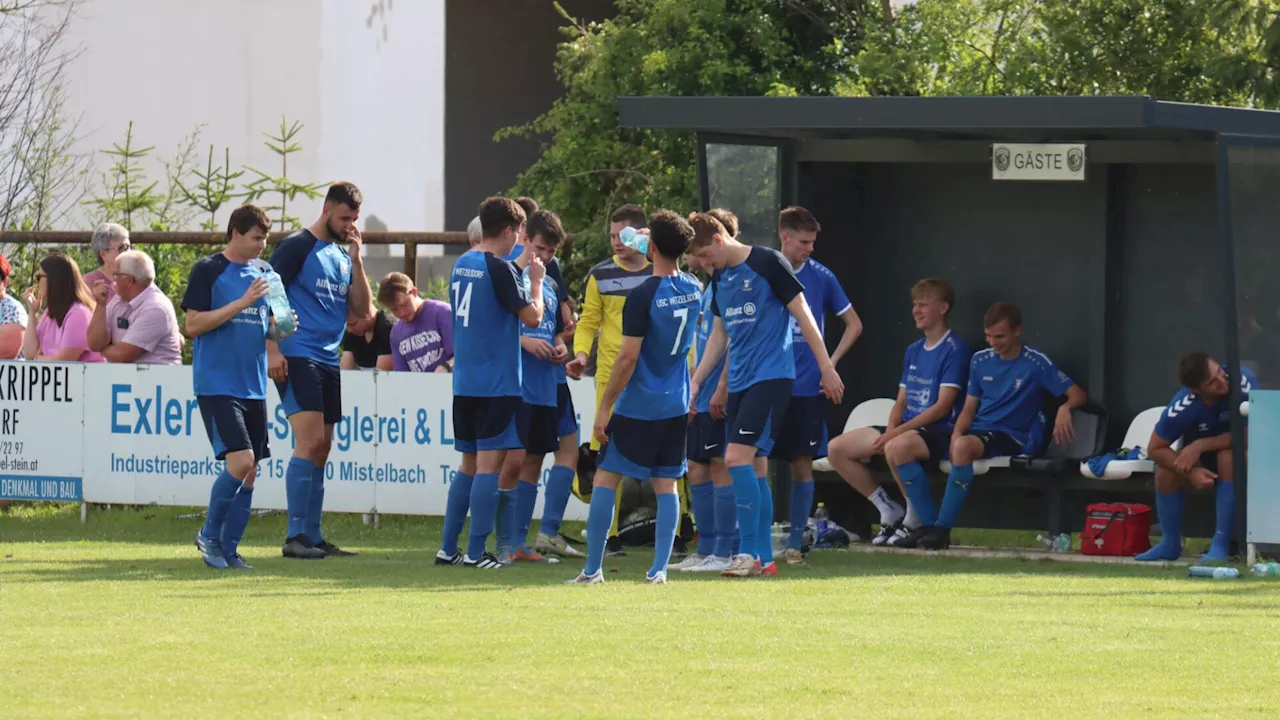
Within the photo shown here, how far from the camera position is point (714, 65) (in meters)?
19.3

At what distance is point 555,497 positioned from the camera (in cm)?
1184

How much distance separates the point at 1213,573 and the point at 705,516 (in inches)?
106

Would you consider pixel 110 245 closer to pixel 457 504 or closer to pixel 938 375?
pixel 457 504

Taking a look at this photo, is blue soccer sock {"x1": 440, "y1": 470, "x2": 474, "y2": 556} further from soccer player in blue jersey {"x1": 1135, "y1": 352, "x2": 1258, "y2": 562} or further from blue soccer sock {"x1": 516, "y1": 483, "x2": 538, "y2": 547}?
soccer player in blue jersey {"x1": 1135, "y1": 352, "x2": 1258, "y2": 562}

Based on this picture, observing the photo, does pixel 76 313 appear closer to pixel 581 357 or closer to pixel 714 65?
pixel 581 357

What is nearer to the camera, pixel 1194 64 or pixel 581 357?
pixel 581 357

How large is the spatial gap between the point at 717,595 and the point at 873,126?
392 centimetres

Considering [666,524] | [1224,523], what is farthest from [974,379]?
[666,524]

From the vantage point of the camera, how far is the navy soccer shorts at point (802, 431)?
38.1 feet

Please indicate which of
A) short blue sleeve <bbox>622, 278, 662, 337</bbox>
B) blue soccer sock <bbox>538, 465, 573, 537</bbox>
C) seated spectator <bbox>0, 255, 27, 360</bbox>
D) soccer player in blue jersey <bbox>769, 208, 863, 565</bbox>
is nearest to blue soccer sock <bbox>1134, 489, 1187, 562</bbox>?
soccer player in blue jersey <bbox>769, 208, 863, 565</bbox>

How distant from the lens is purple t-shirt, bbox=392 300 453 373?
46.8ft

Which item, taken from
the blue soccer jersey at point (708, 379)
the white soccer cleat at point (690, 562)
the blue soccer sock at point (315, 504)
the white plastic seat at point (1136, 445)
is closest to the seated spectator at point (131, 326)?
the blue soccer sock at point (315, 504)

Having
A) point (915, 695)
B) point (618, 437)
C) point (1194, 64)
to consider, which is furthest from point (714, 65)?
point (915, 695)

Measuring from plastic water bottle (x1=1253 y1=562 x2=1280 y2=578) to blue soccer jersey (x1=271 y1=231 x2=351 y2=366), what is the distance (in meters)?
5.02
